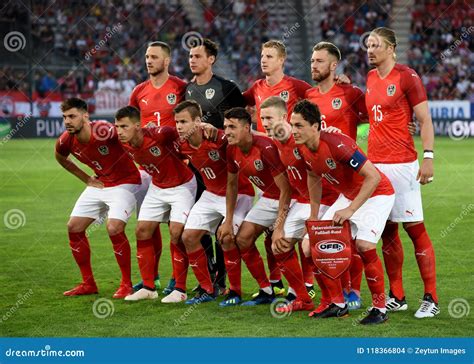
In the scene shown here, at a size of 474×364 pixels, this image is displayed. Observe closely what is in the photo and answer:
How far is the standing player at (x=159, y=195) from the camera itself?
26.2 feet

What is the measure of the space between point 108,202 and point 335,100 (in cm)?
231

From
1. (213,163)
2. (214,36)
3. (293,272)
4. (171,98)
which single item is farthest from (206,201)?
(214,36)

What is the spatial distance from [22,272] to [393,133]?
427 cm

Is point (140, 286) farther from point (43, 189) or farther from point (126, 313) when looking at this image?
point (43, 189)

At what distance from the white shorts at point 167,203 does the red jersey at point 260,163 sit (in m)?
0.68

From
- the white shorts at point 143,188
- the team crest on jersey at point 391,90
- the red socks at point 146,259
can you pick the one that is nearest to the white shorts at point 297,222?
the team crest on jersey at point 391,90

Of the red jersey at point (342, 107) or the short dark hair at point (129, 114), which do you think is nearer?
the red jersey at point (342, 107)

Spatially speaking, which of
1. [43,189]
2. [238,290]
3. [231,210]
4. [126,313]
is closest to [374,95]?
[231,210]

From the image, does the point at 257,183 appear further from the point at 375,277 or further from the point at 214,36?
the point at 214,36

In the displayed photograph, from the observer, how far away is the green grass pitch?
21.8 feet

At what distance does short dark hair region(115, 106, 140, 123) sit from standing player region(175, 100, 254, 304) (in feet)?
1.53

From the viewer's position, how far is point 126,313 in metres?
7.39

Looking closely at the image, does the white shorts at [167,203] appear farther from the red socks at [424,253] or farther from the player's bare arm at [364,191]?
the red socks at [424,253]

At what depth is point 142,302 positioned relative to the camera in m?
7.86
